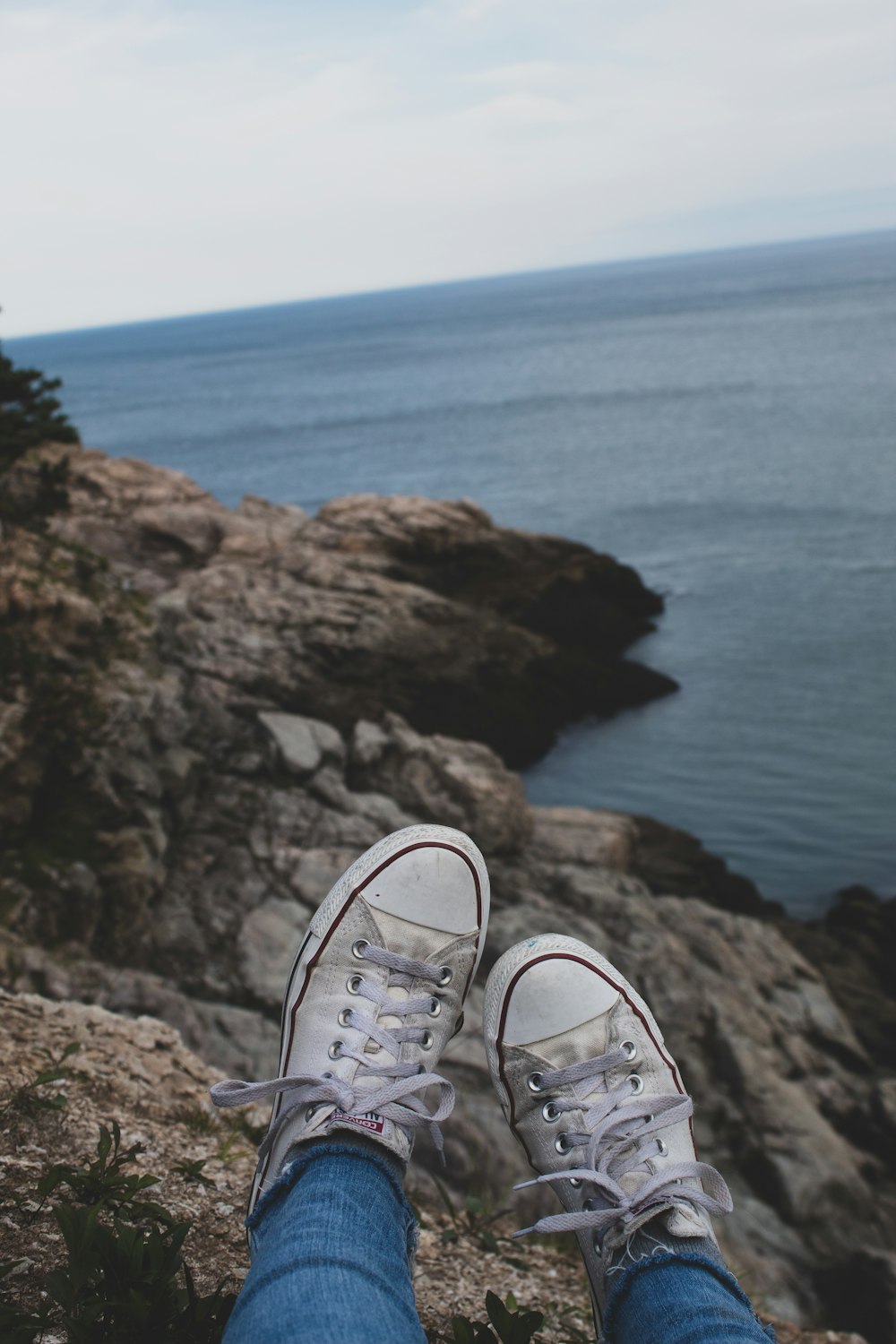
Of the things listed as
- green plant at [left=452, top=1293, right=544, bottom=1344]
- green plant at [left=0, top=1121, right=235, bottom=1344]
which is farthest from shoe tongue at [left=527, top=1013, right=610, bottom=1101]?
green plant at [left=0, top=1121, right=235, bottom=1344]

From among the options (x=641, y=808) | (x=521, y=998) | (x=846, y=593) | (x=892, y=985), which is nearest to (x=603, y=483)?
(x=846, y=593)

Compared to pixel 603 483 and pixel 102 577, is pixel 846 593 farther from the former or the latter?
pixel 102 577

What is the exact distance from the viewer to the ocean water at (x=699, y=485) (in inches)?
619

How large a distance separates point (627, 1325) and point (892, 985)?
410 inches

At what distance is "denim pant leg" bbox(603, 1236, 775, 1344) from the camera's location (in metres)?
1.83

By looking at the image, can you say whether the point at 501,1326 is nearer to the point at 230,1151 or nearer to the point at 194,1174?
the point at 194,1174

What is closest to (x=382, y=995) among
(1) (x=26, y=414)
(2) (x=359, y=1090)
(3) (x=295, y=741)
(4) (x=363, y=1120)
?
(2) (x=359, y=1090)

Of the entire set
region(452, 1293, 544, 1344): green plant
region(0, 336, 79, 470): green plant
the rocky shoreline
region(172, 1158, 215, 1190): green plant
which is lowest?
the rocky shoreline

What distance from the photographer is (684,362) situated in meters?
66.8

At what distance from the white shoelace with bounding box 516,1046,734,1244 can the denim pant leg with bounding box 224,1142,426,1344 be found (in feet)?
1.15

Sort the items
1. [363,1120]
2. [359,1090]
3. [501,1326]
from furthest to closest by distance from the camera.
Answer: [359,1090]
[363,1120]
[501,1326]

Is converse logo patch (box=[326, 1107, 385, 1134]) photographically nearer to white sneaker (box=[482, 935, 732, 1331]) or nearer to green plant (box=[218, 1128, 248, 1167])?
white sneaker (box=[482, 935, 732, 1331])

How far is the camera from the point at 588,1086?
2.91 metres

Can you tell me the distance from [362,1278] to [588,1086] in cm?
126
